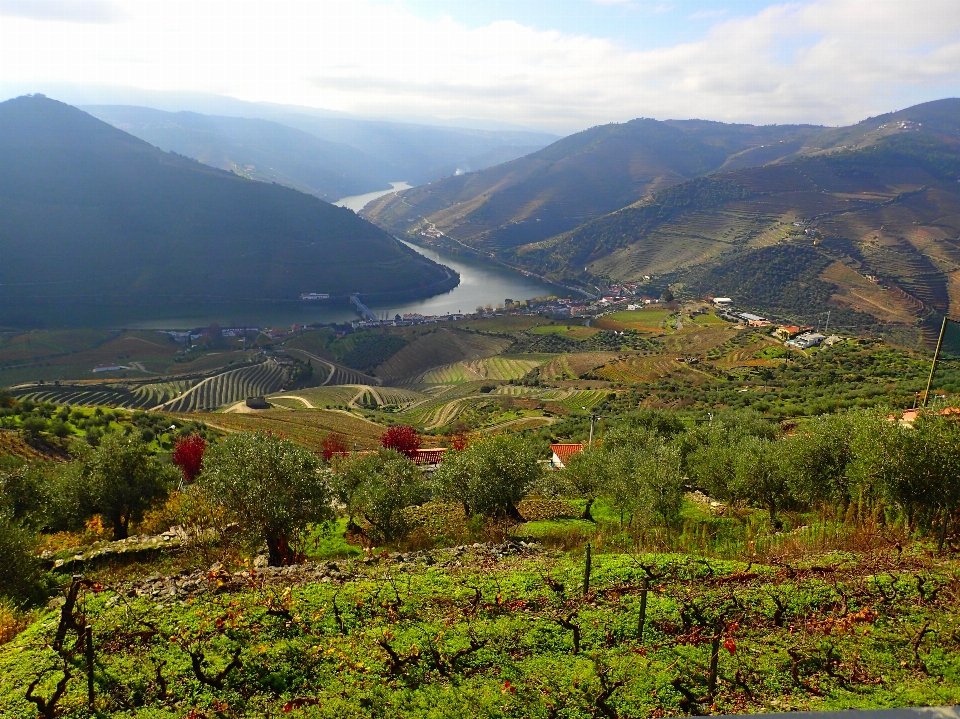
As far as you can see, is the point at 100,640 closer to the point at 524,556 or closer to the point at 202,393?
the point at 524,556

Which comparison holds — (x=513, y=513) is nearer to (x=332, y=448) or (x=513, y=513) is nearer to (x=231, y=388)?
(x=332, y=448)

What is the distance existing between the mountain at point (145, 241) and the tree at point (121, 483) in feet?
457

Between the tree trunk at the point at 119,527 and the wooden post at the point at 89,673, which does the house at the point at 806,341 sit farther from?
the wooden post at the point at 89,673

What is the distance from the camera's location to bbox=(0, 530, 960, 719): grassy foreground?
24.1 feet

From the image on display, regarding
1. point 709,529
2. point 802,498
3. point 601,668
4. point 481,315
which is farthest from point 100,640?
point 481,315

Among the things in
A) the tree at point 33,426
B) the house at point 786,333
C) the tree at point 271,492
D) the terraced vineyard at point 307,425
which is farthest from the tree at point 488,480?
the house at point 786,333

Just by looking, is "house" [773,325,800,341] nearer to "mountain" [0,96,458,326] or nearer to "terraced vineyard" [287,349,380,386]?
"terraced vineyard" [287,349,380,386]

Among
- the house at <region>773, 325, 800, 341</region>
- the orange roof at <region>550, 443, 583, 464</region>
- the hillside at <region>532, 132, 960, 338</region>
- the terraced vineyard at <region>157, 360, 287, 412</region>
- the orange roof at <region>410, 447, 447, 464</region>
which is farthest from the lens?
the hillside at <region>532, 132, 960, 338</region>

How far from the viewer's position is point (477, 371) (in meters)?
101

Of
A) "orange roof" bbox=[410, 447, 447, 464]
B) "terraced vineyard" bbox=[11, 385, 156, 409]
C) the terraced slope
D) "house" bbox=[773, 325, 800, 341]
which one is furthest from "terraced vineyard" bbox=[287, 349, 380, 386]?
"house" bbox=[773, 325, 800, 341]

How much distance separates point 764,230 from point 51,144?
24058 cm

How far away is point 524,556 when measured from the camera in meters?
12.3

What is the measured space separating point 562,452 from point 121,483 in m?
25.2

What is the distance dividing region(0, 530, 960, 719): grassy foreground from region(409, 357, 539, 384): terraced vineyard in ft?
275
